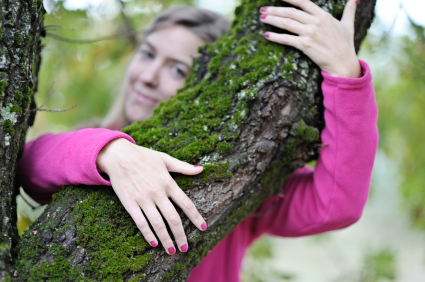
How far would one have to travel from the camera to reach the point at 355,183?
3.98 ft

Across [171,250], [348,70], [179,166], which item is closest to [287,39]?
[348,70]

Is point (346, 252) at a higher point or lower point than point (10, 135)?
lower

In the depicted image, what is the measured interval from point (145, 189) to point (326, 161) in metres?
0.74

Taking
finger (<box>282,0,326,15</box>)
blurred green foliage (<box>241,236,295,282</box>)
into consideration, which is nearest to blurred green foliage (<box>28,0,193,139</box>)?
finger (<box>282,0,326,15</box>)

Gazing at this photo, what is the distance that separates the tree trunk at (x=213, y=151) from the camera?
92 centimetres

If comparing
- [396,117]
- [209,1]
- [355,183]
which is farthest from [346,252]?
[355,183]

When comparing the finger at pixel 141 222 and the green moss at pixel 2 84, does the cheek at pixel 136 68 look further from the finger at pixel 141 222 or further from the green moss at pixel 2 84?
the finger at pixel 141 222

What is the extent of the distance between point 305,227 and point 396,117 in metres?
1.73

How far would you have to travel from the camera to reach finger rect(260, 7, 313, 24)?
1143 mm

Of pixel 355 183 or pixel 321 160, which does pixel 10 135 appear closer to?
pixel 321 160

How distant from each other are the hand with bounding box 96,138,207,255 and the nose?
3.43ft

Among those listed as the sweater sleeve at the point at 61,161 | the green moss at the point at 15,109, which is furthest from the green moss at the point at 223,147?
the green moss at the point at 15,109

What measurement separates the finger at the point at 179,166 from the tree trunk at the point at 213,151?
37 millimetres

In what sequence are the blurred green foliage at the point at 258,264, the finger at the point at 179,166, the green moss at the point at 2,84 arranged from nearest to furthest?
the green moss at the point at 2,84, the finger at the point at 179,166, the blurred green foliage at the point at 258,264
